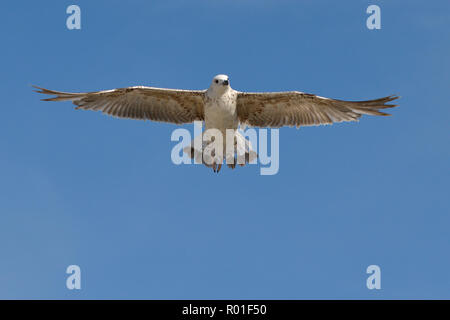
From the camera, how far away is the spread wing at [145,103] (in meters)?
14.0

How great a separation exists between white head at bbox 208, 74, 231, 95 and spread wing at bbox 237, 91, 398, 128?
583 mm

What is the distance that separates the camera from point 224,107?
13.4 meters

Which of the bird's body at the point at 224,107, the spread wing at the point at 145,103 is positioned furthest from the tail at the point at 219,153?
the spread wing at the point at 145,103

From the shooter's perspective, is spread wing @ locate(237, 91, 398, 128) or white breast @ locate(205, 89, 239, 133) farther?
spread wing @ locate(237, 91, 398, 128)

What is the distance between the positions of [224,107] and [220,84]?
0.50 metres

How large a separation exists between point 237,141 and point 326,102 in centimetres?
212

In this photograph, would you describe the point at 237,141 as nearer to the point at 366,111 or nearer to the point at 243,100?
the point at 243,100

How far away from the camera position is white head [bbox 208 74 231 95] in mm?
13188

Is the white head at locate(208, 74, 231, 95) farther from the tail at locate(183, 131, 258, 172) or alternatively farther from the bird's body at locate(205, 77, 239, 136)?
the tail at locate(183, 131, 258, 172)

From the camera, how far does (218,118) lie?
13531mm

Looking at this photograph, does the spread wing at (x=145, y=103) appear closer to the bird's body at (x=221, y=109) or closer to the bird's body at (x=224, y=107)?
the bird's body at (x=224, y=107)

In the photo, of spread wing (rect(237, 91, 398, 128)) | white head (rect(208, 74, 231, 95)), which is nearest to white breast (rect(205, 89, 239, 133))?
white head (rect(208, 74, 231, 95))

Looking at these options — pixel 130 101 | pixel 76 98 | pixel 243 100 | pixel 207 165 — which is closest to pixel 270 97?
pixel 243 100

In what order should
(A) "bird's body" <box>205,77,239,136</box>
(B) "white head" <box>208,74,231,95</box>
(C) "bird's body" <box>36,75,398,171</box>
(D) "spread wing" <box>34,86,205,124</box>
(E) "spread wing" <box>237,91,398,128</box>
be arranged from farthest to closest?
(D) "spread wing" <box>34,86,205,124</box> → (E) "spread wing" <box>237,91,398,128</box> → (C) "bird's body" <box>36,75,398,171</box> → (A) "bird's body" <box>205,77,239,136</box> → (B) "white head" <box>208,74,231,95</box>
